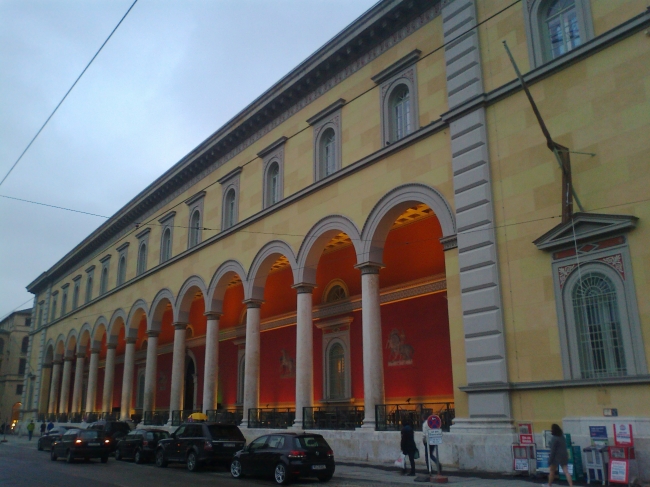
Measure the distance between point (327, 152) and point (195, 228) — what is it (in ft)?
34.2

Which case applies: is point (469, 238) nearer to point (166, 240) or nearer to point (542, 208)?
point (542, 208)

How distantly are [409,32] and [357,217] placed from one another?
6008mm

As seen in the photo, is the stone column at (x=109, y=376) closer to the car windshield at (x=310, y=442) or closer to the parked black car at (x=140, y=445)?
the parked black car at (x=140, y=445)

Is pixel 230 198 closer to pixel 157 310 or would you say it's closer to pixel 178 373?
pixel 157 310

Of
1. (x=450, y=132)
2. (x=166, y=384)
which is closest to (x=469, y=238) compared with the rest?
(x=450, y=132)

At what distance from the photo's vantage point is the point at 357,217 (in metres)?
19.7

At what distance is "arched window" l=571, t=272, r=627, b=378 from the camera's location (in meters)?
12.7

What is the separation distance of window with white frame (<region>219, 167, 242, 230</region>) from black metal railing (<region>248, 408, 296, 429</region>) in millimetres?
Answer: 8310

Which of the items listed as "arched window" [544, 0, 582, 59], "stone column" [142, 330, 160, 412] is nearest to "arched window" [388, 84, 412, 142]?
"arched window" [544, 0, 582, 59]

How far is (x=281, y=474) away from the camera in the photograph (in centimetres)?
1441

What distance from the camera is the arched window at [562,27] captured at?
14.8 m

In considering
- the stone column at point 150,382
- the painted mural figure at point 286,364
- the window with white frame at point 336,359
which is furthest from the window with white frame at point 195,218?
the window with white frame at point 336,359

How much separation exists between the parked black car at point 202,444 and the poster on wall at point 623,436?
35.1 ft

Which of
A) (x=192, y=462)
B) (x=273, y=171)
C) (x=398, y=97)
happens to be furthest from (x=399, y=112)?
(x=192, y=462)
